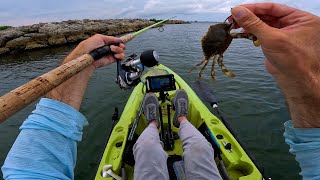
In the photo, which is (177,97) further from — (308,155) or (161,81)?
(308,155)

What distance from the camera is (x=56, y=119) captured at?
1761 mm

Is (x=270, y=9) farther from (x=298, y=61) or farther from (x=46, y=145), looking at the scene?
(x=46, y=145)

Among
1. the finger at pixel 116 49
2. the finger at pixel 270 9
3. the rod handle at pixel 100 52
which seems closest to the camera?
the finger at pixel 270 9

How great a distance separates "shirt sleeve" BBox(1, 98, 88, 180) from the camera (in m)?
1.52

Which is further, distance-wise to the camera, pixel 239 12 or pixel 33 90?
pixel 239 12

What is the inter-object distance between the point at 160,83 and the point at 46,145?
12.1 feet

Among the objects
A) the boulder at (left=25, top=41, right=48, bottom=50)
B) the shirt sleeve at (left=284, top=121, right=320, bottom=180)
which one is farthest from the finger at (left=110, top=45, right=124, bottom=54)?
the boulder at (left=25, top=41, right=48, bottom=50)

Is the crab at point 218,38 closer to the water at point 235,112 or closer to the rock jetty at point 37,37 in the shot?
the water at point 235,112

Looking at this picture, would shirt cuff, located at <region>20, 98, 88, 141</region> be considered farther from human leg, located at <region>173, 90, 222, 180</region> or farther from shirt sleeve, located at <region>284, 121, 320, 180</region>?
human leg, located at <region>173, 90, 222, 180</region>

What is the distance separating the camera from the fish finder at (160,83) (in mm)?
5145

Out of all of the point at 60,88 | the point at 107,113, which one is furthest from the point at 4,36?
the point at 60,88

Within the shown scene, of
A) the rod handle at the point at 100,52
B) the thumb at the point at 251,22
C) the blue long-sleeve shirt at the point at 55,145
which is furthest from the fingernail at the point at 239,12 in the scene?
the rod handle at the point at 100,52

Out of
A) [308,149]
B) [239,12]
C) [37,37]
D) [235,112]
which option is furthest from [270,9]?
[37,37]

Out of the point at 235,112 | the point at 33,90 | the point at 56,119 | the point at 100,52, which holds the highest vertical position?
the point at 100,52
